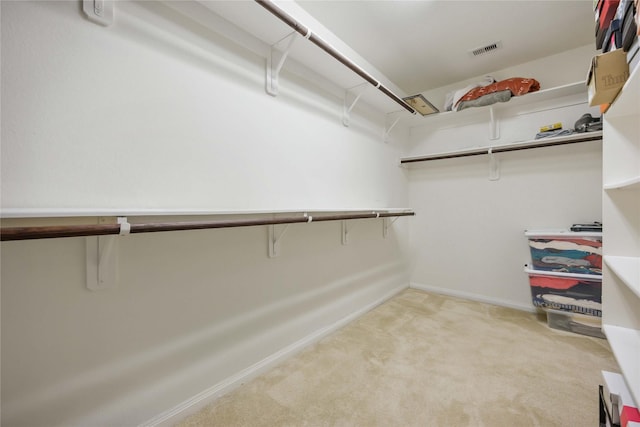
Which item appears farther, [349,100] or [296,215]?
[349,100]

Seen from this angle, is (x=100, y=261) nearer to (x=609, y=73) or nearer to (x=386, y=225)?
(x=609, y=73)

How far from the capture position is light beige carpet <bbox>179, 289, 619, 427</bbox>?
4.00ft

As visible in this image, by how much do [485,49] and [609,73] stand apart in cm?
161

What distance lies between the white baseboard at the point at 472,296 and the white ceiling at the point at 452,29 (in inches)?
91.6

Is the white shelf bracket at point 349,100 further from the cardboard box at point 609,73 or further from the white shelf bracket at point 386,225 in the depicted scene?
the cardboard box at point 609,73

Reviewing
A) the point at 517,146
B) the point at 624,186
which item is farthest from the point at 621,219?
the point at 517,146

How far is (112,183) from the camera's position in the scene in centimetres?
105

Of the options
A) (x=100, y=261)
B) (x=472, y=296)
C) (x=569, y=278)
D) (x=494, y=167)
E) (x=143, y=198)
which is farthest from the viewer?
(x=472, y=296)

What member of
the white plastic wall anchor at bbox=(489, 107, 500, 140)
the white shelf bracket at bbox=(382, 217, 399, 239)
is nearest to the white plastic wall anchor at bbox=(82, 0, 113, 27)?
the white shelf bracket at bbox=(382, 217, 399, 239)

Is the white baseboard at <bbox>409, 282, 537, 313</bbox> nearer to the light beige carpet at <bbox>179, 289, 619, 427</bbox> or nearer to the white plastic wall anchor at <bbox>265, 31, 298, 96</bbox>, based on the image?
the light beige carpet at <bbox>179, 289, 619, 427</bbox>

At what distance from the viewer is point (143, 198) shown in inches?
44.4

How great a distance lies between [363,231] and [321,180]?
756 millimetres

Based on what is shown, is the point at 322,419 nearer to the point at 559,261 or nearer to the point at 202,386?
the point at 202,386

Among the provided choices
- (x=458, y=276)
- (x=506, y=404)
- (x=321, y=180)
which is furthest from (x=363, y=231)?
(x=506, y=404)
